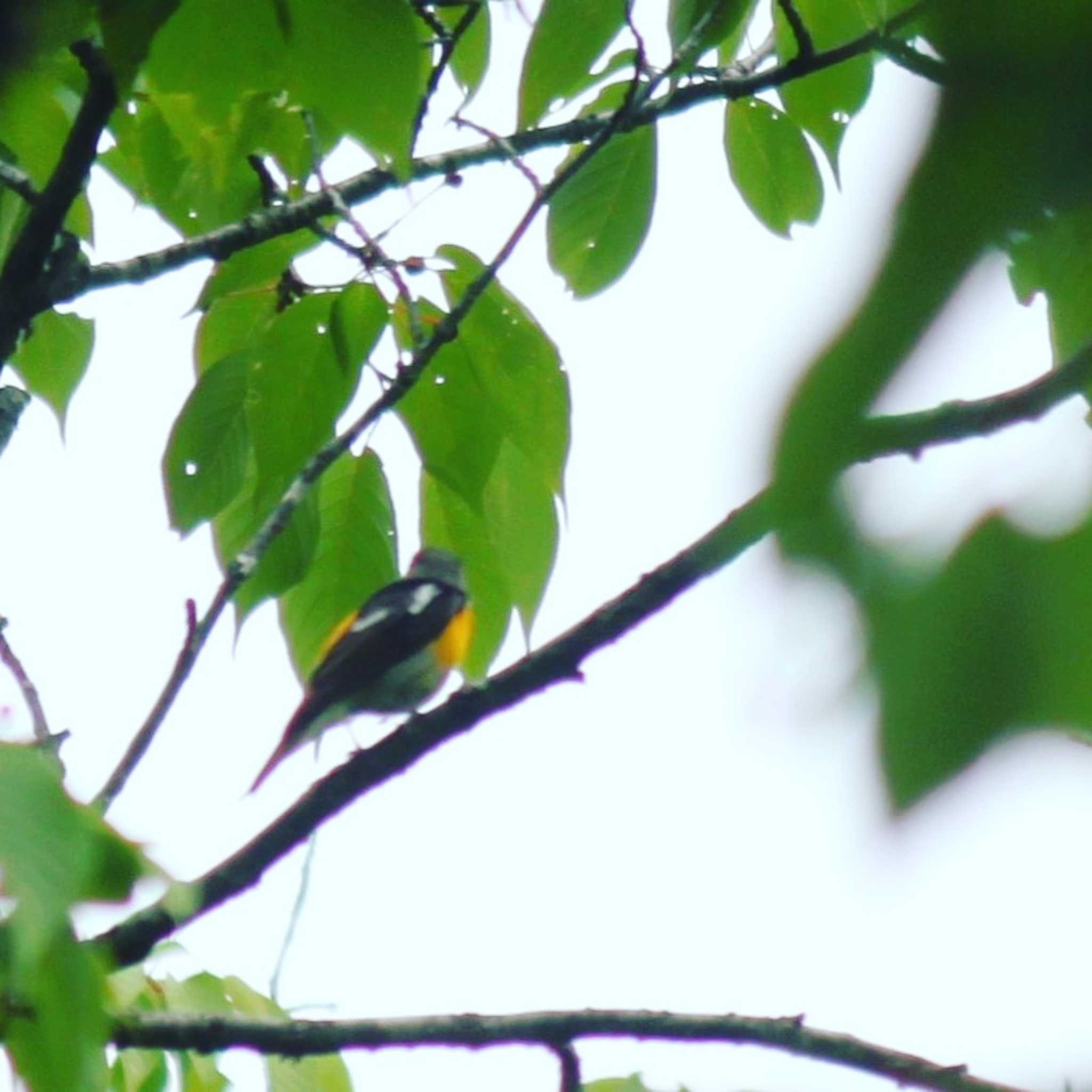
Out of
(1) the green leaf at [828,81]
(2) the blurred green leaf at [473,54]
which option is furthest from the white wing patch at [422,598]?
(1) the green leaf at [828,81]

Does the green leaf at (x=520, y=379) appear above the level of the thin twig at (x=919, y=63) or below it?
above

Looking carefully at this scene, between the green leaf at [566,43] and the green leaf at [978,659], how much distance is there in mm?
1459

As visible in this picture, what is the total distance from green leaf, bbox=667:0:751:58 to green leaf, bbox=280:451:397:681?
0.92m

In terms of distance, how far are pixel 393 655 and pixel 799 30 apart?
4.43 meters

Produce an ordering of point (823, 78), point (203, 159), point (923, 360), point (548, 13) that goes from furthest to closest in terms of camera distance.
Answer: point (203, 159), point (823, 78), point (548, 13), point (923, 360)

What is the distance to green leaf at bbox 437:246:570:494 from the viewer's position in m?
2.31

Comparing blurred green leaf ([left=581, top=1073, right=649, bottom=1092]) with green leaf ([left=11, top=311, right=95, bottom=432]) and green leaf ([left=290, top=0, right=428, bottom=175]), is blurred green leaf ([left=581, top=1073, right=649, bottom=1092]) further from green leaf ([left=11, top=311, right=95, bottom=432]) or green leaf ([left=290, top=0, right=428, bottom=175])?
green leaf ([left=11, top=311, right=95, bottom=432])

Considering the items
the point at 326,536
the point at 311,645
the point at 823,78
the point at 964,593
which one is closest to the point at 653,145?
the point at 823,78

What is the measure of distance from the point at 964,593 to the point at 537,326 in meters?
1.88

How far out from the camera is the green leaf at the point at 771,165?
7.96 feet

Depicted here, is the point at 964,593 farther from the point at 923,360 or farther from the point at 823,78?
the point at 823,78

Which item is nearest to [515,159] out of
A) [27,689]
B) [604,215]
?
[604,215]

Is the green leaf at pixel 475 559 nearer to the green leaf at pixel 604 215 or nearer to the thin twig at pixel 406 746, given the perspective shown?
the thin twig at pixel 406 746

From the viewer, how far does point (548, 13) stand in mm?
1885
